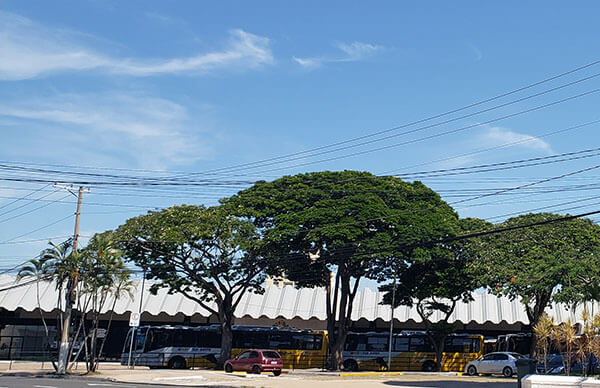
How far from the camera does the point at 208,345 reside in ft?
158

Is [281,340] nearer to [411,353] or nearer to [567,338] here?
[411,353]

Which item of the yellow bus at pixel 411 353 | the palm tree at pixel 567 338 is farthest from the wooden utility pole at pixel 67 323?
the palm tree at pixel 567 338

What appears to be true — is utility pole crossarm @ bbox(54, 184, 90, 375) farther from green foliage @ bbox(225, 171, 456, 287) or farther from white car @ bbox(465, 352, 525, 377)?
white car @ bbox(465, 352, 525, 377)

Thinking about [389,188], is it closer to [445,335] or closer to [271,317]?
[445,335]

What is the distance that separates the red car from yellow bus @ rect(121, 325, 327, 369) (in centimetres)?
731

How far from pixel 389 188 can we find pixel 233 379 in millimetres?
16773

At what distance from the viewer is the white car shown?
1692 inches

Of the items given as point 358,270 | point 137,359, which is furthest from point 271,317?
Answer: point 358,270

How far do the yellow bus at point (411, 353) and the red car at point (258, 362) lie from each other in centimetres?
1052

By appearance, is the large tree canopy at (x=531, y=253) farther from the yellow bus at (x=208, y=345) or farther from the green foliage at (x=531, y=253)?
the yellow bus at (x=208, y=345)

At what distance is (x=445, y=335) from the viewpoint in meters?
45.9

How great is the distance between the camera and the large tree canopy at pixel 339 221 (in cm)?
4138

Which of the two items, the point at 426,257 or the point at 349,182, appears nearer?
the point at 426,257

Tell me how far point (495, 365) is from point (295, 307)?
22.1 m
